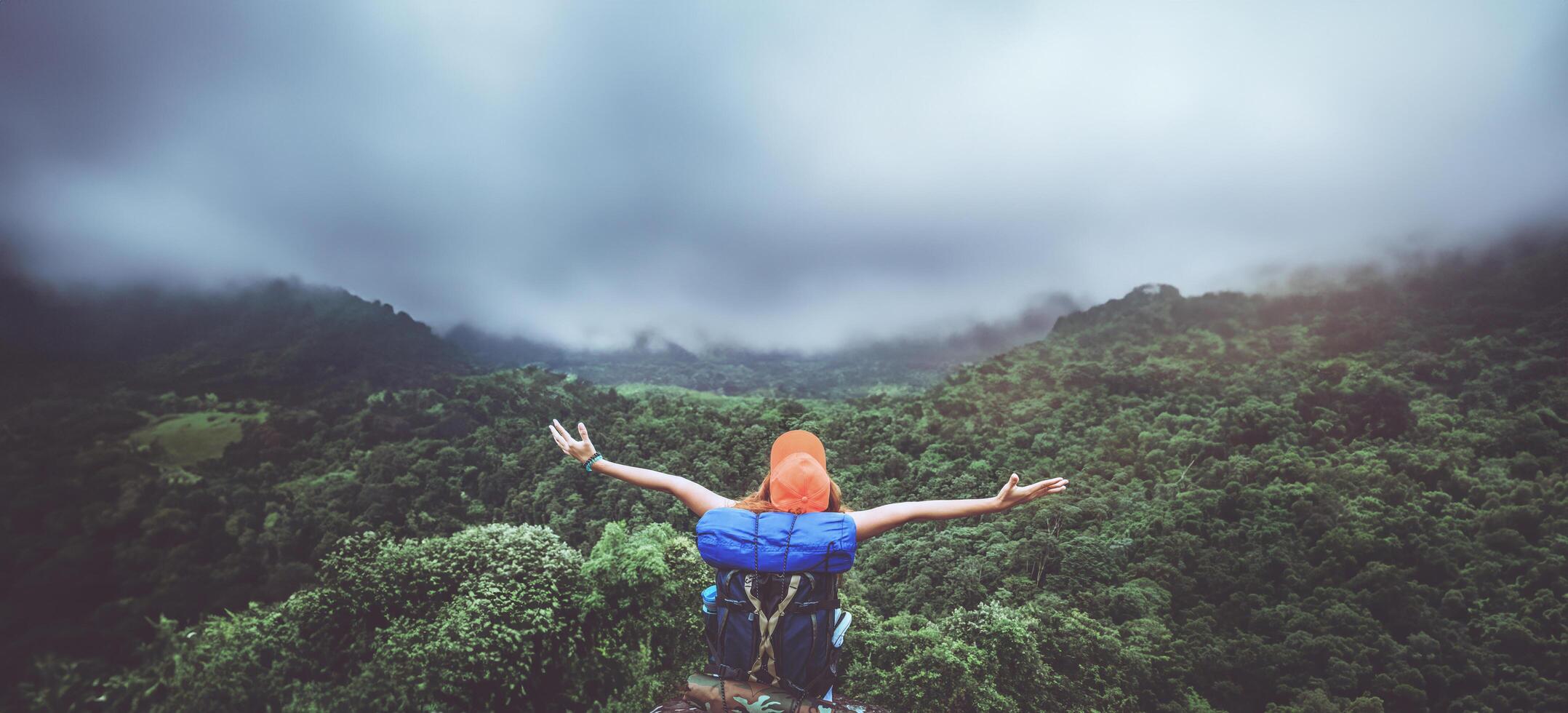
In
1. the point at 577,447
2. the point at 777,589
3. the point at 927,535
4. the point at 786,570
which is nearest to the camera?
the point at 786,570

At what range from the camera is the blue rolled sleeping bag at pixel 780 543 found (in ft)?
7.75

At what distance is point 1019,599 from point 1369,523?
1878cm

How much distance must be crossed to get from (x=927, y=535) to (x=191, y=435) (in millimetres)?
42261

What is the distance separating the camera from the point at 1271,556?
25812 mm

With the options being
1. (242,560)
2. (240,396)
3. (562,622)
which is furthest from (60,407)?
(562,622)

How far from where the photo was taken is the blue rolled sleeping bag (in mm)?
2363

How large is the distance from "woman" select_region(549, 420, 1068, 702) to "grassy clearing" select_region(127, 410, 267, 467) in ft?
Result: 126

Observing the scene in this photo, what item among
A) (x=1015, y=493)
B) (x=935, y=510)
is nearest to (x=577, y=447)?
(x=935, y=510)

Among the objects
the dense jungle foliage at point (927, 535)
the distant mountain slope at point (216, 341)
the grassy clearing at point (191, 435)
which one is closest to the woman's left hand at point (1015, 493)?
the dense jungle foliage at point (927, 535)

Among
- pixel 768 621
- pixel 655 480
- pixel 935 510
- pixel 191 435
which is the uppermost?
pixel 655 480

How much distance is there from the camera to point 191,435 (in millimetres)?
32406

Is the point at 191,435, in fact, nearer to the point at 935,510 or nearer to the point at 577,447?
the point at 577,447

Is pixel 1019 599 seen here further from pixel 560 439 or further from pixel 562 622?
pixel 560 439

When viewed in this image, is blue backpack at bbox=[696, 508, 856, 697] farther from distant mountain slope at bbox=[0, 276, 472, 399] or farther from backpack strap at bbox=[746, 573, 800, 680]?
distant mountain slope at bbox=[0, 276, 472, 399]
